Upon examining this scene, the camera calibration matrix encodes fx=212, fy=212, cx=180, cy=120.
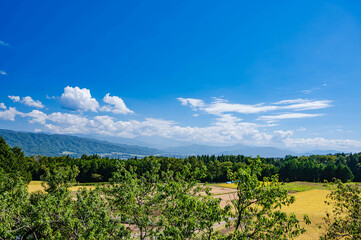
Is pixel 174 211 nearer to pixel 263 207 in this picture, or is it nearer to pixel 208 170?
pixel 263 207

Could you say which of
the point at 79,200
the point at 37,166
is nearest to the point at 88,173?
the point at 37,166

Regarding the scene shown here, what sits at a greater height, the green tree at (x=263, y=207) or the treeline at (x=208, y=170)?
the green tree at (x=263, y=207)

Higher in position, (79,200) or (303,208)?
(79,200)

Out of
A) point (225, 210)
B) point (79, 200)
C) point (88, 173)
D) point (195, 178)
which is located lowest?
point (88, 173)

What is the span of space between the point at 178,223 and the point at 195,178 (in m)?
3.51

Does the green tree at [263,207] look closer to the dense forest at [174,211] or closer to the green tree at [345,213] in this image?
the dense forest at [174,211]

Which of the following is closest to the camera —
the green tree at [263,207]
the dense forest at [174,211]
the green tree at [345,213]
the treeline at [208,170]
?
the green tree at [263,207]

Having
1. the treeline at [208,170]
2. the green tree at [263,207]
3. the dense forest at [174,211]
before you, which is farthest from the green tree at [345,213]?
the treeline at [208,170]

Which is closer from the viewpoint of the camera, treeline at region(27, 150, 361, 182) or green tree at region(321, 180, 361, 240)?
green tree at region(321, 180, 361, 240)

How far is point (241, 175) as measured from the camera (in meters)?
9.76

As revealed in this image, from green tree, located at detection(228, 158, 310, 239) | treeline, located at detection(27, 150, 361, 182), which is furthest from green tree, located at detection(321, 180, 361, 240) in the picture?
treeline, located at detection(27, 150, 361, 182)

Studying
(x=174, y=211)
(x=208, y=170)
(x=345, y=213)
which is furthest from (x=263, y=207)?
(x=208, y=170)

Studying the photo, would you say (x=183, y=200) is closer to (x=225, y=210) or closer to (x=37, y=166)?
(x=225, y=210)

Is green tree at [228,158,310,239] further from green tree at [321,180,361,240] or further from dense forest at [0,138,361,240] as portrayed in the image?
green tree at [321,180,361,240]
